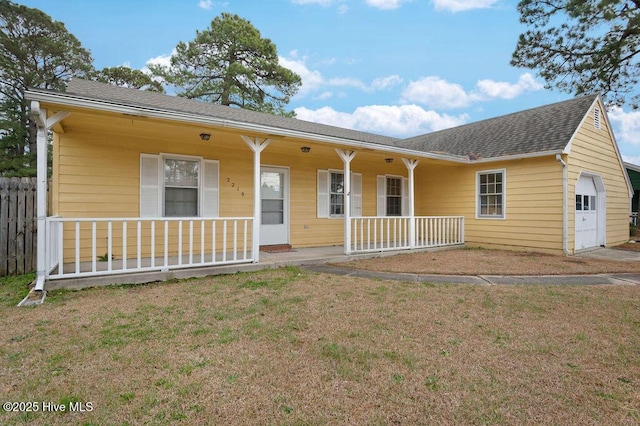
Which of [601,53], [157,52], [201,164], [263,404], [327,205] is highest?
[157,52]

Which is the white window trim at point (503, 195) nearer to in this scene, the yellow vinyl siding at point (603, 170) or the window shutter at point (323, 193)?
the yellow vinyl siding at point (603, 170)

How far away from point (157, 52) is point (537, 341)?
23.5 metres

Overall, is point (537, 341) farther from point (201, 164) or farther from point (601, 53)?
point (601, 53)

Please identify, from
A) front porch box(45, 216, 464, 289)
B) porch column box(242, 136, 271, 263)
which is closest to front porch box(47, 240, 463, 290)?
front porch box(45, 216, 464, 289)

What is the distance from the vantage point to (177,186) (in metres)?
6.99

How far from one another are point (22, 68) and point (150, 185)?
16.2 m

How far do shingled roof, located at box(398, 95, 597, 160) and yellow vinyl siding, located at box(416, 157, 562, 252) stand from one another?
0.39m

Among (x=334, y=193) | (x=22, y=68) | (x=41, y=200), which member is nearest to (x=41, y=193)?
(x=41, y=200)

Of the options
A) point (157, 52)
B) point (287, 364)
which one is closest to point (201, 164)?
point (287, 364)

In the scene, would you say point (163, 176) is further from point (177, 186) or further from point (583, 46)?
point (583, 46)

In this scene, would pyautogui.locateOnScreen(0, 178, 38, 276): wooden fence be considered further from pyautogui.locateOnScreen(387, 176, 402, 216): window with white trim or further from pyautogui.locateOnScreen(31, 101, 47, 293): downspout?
pyautogui.locateOnScreen(387, 176, 402, 216): window with white trim

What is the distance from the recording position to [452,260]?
23.7 ft

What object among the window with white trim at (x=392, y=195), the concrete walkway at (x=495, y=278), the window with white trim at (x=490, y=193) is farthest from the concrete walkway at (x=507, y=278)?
the window with white trim at (x=392, y=195)

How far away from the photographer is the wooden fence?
5648 millimetres
